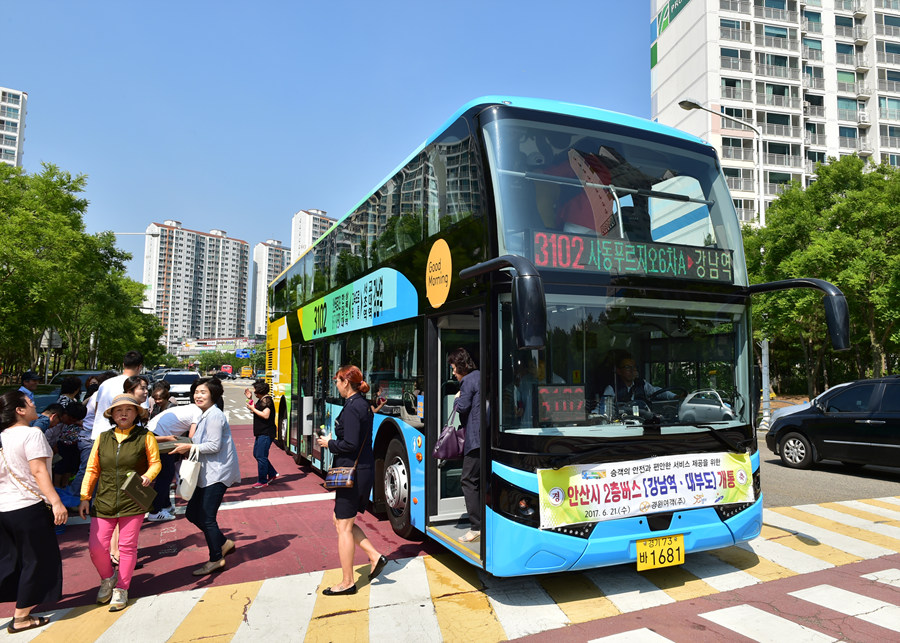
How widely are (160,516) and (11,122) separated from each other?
130 meters

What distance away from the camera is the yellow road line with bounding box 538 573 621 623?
Answer: 4598 millimetres

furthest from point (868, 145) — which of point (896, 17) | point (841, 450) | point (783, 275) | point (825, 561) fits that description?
point (825, 561)

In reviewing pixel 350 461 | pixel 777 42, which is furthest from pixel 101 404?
pixel 777 42

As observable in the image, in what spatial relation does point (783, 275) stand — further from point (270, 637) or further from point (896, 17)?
point (896, 17)

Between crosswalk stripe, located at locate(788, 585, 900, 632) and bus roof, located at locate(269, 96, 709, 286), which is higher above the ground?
bus roof, located at locate(269, 96, 709, 286)

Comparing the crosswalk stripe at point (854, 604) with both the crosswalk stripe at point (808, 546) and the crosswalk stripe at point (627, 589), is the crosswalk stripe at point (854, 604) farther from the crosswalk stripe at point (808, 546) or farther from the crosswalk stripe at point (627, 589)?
the crosswalk stripe at point (627, 589)

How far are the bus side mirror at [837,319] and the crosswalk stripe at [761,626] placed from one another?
2109 mm

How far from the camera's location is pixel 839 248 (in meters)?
19.8

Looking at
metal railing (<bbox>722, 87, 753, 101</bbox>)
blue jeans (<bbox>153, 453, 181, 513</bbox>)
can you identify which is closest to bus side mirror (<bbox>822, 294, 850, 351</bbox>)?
blue jeans (<bbox>153, 453, 181, 513</bbox>)

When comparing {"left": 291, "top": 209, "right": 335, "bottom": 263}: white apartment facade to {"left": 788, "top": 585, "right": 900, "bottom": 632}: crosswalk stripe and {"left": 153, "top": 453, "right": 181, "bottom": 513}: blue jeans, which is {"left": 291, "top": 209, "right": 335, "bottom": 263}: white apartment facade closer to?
{"left": 153, "top": 453, "right": 181, "bottom": 513}: blue jeans

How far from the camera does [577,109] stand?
17.7ft

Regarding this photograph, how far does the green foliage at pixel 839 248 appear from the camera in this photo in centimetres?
1952

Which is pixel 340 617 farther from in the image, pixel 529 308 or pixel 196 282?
pixel 196 282

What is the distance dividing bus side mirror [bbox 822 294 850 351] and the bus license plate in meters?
1.98
